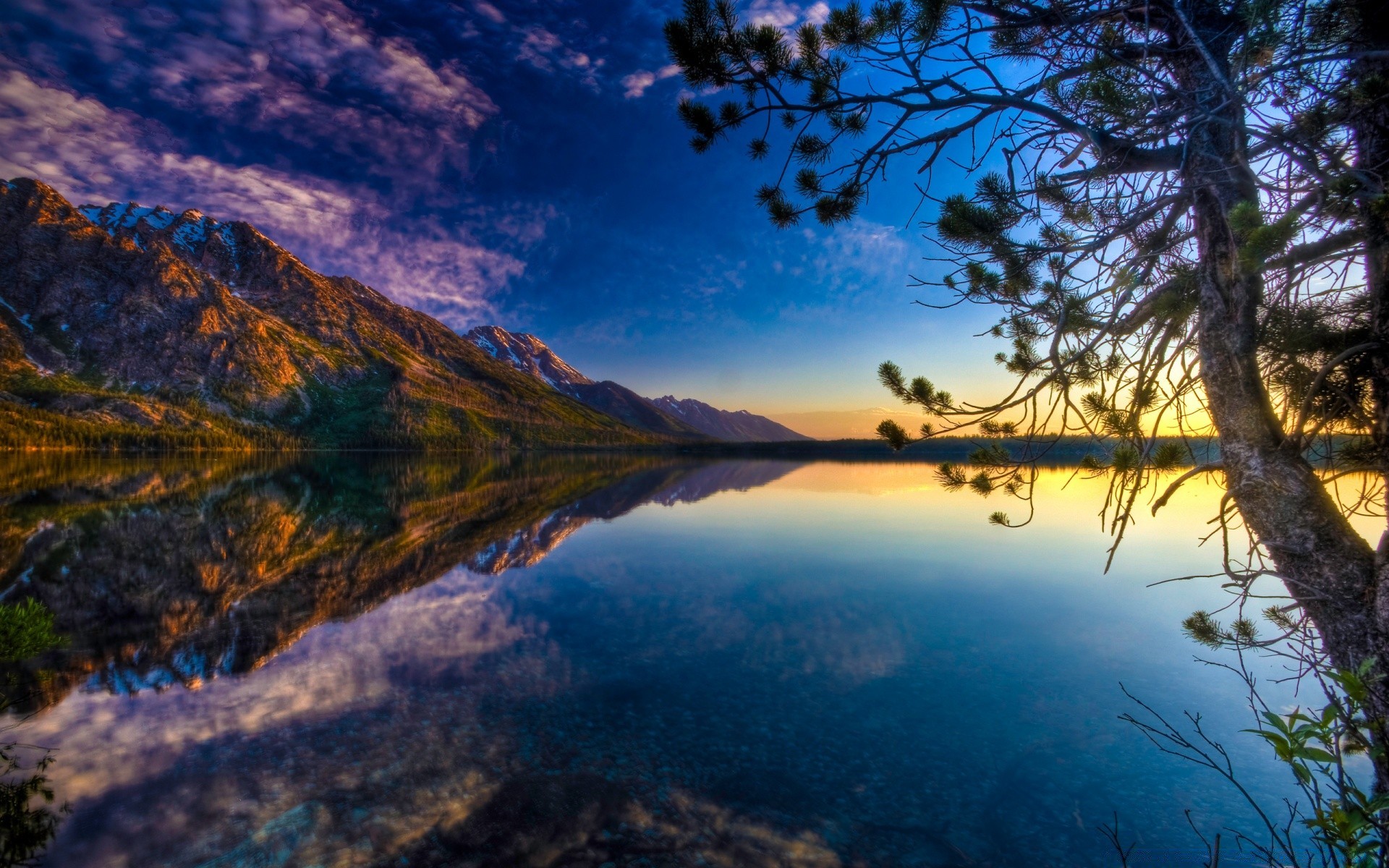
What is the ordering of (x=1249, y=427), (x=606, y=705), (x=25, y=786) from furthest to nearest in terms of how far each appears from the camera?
(x=606, y=705)
(x=25, y=786)
(x=1249, y=427)

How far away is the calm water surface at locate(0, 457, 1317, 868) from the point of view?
20.8 feet

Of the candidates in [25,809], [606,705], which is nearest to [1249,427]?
[606,705]

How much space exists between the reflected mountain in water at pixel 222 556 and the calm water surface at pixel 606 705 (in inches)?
5.7

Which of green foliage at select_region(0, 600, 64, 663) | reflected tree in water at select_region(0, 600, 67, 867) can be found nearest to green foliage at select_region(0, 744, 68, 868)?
reflected tree in water at select_region(0, 600, 67, 867)

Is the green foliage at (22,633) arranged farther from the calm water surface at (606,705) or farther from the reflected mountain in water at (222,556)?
the reflected mountain in water at (222,556)

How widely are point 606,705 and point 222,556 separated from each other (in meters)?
17.7

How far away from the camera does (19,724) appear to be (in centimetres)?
820

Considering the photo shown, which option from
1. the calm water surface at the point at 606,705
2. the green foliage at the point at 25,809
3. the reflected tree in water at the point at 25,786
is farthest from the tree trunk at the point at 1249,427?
the green foliage at the point at 25,809

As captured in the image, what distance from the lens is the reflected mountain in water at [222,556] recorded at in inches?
441

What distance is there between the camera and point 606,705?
9422mm

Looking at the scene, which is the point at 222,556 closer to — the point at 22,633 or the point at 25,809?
the point at 25,809

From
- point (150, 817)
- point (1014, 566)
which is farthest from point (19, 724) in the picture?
point (1014, 566)

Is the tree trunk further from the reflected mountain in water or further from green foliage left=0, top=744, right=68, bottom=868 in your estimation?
the reflected mountain in water

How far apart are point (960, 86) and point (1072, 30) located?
37.7 inches
